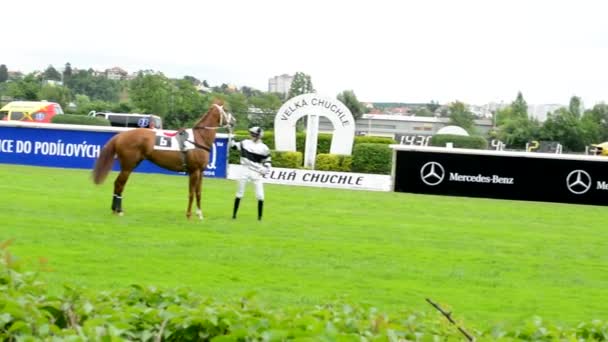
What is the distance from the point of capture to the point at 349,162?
107 ft

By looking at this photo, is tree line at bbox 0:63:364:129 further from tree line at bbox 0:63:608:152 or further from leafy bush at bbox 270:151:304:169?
Result: leafy bush at bbox 270:151:304:169

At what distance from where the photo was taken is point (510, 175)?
2694 cm

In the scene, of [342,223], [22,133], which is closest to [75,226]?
[342,223]

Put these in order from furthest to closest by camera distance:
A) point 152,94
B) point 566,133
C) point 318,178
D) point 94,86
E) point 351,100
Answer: point 94,86 < point 351,100 < point 566,133 < point 152,94 < point 318,178

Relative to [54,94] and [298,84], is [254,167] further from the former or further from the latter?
[54,94]

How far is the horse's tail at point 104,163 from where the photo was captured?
1756 centimetres


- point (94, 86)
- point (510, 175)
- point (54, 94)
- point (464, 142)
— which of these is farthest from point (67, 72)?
point (510, 175)

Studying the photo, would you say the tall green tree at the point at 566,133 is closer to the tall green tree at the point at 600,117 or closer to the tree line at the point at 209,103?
the tree line at the point at 209,103

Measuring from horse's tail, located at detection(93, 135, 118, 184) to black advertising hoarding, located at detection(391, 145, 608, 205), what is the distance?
1168 centimetres

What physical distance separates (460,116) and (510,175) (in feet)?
322

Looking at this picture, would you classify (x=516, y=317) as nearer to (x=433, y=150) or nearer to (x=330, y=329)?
(x=330, y=329)

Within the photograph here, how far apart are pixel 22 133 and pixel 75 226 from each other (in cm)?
1653

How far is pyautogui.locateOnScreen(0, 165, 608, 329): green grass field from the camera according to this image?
1039cm

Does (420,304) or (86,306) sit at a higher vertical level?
(86,306)
